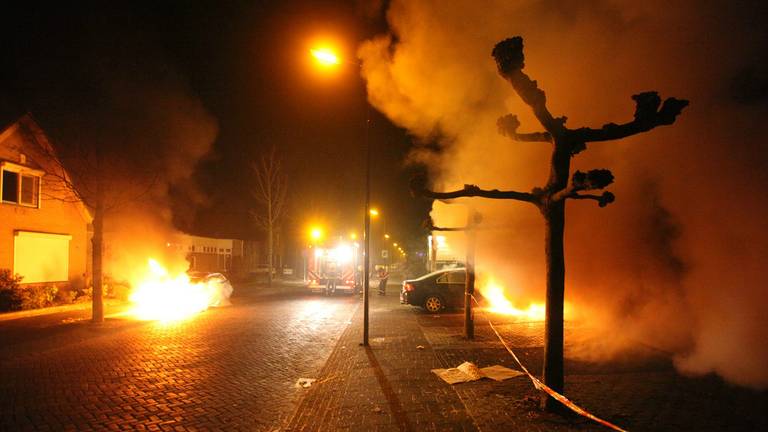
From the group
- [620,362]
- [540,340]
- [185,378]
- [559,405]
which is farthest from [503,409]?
[185,378]

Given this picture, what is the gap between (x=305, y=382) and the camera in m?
6.85

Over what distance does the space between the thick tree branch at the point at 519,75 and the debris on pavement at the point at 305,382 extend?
198 inches

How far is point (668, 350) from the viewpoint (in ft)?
25.9

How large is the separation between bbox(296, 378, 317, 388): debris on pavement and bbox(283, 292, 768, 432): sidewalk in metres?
0.14

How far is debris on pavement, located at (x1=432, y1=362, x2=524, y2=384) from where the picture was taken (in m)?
6.69

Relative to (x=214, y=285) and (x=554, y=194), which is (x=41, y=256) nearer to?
(x=214, y=285)

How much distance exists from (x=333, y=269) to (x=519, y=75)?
17.5 m

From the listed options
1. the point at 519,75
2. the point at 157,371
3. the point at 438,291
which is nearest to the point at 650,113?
the point at 519,75

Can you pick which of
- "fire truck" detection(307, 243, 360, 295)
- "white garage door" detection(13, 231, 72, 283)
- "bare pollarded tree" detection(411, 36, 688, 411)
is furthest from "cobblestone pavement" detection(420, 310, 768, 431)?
"white garage door" detection(13, 231, 72, 283)

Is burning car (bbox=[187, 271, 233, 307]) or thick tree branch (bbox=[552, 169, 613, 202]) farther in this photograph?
burning car (bbox=[187, 271, 233, 307])

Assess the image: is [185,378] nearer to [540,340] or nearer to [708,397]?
[540,340]

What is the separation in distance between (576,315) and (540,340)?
1.44 m

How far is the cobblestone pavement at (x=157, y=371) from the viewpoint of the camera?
5.41 m

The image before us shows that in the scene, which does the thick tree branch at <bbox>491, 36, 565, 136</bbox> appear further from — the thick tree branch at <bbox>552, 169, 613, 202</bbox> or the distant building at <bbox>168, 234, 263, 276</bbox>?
the distant building at <bbox>168, 234, 263, 276</bbox>
